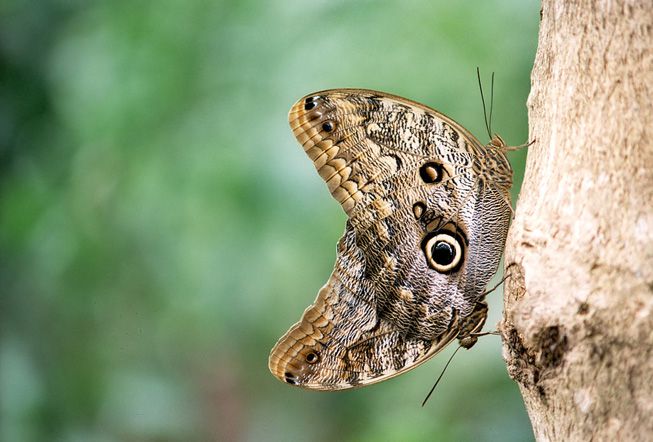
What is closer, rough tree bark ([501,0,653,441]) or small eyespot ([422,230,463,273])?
rough tree bark ([501,0,653,441])

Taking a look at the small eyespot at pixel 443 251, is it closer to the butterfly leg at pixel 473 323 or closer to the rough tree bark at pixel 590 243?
the butterfly leg at pixel 473 323

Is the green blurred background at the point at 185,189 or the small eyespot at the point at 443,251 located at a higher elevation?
the green blurred background at the point at 185,189

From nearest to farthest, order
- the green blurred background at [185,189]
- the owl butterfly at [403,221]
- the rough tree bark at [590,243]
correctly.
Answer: the rough tree bark at [590,243] → the owl butterfly at [403,221] → the green blurred background at [185,189]

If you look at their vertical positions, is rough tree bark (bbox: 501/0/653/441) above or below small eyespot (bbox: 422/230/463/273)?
below

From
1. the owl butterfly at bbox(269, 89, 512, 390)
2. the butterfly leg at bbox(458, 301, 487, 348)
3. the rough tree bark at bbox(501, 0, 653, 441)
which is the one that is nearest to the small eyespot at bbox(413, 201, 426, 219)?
the owl butterfly at bbox(269, 89, 512, 390)

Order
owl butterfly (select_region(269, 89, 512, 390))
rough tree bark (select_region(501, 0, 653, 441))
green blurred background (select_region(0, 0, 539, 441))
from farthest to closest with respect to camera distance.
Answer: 1. green blurred background (select_region(0, 0, 539, 441))
2. owl butterfly (select_region(269, 89, 512, 390))
3. rough tree bark (select_region(501, 0, 653, 441))

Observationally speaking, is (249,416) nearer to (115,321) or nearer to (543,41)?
(115,321)

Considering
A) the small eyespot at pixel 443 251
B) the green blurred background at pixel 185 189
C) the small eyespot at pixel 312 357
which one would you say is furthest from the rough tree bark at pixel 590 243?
the green blurred background at pixel 185 189

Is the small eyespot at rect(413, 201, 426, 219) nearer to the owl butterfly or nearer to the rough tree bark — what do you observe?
the owl butterfly

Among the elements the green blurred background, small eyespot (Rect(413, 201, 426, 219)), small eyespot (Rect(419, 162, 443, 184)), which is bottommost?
small eyespot (Rect(413, 201, 426, 219))
